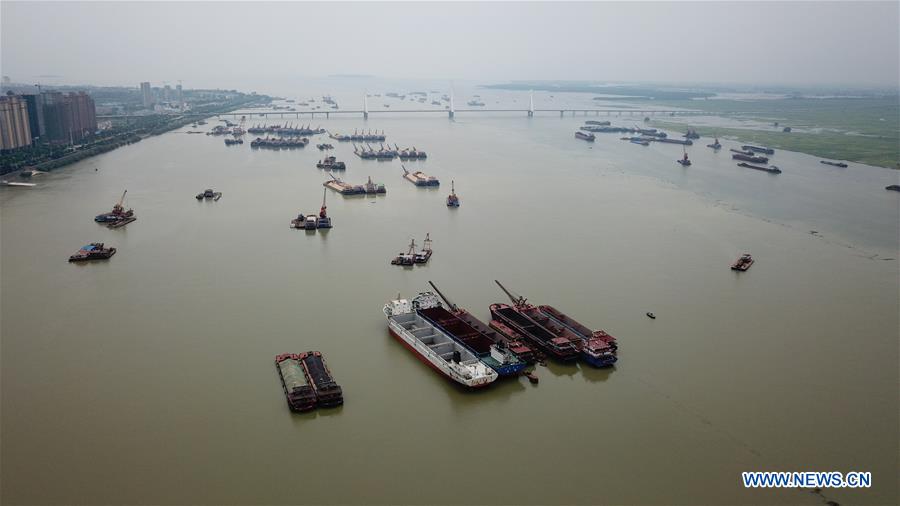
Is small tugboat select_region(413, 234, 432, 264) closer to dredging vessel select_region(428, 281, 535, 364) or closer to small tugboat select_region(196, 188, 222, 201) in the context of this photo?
dredging vessel select_region(428, 281, 535, 364)

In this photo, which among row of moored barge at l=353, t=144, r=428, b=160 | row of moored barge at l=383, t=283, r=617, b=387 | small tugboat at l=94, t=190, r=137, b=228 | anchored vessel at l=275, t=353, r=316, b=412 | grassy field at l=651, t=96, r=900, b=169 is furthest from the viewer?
grassy field at l=651, t=96, r=900, b=169

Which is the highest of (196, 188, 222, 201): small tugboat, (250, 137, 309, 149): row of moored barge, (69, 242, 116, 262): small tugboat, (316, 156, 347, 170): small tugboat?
(250, 137, 309, 149): row of moored barge

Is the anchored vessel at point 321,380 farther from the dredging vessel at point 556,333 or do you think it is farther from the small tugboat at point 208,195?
the small tugboat at point 208,195

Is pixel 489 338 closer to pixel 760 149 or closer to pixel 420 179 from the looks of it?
pixel 420 179

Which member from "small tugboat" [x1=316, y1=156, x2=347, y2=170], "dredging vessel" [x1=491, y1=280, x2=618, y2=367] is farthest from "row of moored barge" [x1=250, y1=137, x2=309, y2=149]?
"dredging vessel" [x1=491, y1=280, x2=618, y2=367]

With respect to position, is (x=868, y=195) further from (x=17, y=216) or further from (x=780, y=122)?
(x=780, y=122)

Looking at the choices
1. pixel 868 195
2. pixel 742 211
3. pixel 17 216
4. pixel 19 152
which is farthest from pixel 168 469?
pixel 19 152
